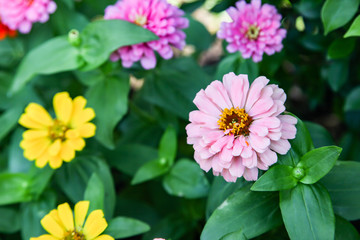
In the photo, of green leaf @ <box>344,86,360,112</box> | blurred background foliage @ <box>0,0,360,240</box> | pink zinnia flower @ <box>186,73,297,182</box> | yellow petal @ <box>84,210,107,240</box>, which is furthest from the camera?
green leaf @ <box>344,86,360,112</box>

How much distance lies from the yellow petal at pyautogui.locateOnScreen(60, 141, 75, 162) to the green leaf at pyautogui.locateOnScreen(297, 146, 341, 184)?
23.7 inches

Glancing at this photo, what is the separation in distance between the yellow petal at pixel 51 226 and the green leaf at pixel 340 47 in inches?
34.3

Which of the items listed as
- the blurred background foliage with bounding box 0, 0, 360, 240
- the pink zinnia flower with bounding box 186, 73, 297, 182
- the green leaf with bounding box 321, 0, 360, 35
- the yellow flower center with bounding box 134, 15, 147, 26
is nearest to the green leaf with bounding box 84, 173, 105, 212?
the blurred background foliage with bounding box 0, 0, 360, 240

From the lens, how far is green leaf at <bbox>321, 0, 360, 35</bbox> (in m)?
1.10

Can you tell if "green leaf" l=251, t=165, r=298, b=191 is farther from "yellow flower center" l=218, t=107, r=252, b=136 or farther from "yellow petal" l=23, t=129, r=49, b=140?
"yellow petal" l=23, t=129, r=49, b=140

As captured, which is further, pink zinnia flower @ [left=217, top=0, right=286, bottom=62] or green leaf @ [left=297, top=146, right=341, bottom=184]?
pink zinnia flower @ [left=217, top=0, right=286, bottom=62]

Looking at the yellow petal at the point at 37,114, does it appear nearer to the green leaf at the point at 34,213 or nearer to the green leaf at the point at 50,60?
the green leaf at the point at 50,60

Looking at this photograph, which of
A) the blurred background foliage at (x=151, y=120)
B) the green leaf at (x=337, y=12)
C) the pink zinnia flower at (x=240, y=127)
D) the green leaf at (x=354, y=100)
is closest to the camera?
the pink zinnia flower at (x=240, y=127)

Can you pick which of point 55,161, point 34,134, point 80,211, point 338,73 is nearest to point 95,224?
point 80,211

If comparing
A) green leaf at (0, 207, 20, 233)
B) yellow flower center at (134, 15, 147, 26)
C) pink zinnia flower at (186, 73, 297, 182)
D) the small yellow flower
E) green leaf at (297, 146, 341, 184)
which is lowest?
green leaf at (0, 207, 20, 233)

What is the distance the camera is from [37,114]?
121 cm

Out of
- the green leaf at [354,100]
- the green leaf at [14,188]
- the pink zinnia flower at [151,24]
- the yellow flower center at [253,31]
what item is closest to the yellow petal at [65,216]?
the green leaf at [14,188]

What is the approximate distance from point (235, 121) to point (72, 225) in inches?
18.0

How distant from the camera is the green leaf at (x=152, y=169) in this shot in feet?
4.19
